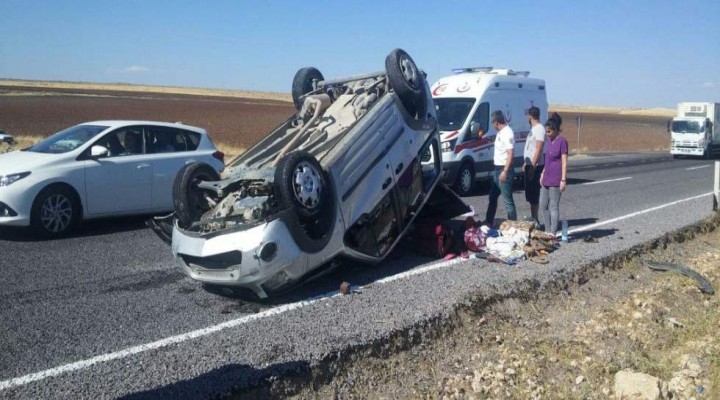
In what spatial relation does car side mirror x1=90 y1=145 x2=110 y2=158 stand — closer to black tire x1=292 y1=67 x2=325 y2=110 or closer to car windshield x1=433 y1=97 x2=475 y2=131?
black tire x1=292 y1=67 x2=325 y2=110

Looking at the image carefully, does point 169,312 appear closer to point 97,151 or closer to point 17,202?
point 17,202

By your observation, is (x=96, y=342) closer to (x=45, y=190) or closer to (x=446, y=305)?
(x=446, y=305)

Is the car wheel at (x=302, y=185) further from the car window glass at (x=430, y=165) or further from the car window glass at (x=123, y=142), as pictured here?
the car window glass at (x=123, y=142)

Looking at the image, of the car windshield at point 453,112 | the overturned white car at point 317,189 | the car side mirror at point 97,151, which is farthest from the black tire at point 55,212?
the car windshield at point 453,112

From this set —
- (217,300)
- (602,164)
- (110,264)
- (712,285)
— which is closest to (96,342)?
(217,300)

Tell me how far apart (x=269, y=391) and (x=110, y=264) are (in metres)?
3.96

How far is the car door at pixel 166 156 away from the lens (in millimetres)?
9867

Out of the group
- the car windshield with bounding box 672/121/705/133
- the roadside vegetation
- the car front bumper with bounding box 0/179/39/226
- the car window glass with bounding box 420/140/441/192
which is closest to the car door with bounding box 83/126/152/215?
the car front bumper with bounding box 0/179/39/226

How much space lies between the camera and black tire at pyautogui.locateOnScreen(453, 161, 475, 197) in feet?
45.4

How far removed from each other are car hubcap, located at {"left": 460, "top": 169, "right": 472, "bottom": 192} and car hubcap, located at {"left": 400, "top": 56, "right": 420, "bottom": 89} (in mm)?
6422

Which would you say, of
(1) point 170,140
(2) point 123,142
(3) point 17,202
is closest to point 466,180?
(1) point 170,140

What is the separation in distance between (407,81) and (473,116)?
Answer: 22.2ft

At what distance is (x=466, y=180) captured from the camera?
14.1 m

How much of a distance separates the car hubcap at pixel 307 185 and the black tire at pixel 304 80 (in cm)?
266
